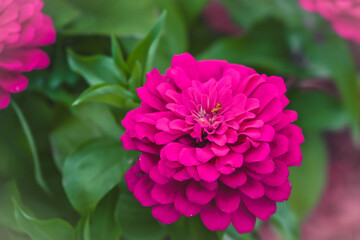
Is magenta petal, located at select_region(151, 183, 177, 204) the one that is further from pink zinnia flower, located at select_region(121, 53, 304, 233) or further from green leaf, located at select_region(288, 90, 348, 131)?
green leaf, located at select_region(288, 90, 348, 131)

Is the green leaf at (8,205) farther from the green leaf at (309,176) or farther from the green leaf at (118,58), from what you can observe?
the green leaf at (309,176)

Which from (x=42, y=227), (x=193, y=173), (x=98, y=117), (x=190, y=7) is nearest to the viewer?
(x=193, y=173)

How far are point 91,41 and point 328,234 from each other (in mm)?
602

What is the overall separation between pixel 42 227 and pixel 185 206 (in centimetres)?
18

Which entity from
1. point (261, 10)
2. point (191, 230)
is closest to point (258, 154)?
point (191, 230)

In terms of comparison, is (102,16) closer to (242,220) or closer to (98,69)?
(98,69)

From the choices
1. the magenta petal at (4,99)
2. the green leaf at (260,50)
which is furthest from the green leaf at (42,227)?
the green leaf at (260,50)

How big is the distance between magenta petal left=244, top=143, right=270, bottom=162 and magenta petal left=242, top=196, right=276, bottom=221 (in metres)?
0.04

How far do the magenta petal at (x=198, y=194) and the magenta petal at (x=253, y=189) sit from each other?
0.09ft

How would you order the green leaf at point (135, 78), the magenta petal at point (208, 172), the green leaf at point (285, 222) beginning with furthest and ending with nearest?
1. the green leaf at point (285, 222)
2. the green leaf at point (135, 78)
3. the magenta petal at point (208, 172)

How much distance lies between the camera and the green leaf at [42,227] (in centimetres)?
42

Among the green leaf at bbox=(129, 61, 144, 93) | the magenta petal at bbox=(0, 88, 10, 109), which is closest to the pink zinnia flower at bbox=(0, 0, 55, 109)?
the magenta petal at bbox=(0, 88, 10, 109)

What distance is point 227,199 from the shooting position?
0.35m

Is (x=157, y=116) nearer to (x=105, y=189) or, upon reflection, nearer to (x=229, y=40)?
(x=105, y=189)
